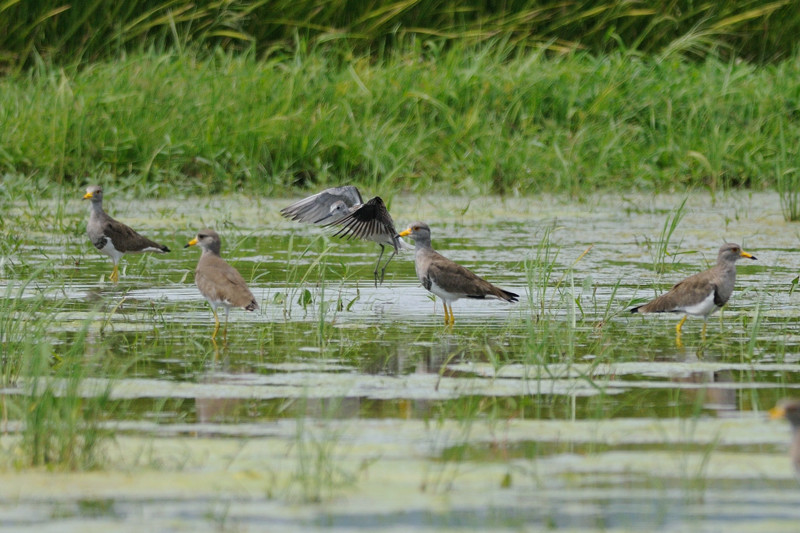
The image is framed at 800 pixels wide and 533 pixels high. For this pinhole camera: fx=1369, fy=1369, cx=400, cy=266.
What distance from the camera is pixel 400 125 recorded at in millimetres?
14266

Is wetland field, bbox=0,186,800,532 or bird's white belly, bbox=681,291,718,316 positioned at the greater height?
bird's white belly, bbox=681,291,718,316

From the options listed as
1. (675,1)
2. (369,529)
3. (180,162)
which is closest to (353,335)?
(369,529)

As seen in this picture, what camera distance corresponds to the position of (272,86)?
14.8 meters

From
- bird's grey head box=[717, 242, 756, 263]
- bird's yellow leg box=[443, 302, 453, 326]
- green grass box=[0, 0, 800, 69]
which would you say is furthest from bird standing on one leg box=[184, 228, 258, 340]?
green grass box=[0, 0, 800, 69]

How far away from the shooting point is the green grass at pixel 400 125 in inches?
526

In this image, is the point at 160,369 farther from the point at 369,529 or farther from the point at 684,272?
the point at 684,272

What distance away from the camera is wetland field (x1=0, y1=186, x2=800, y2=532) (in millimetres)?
4062

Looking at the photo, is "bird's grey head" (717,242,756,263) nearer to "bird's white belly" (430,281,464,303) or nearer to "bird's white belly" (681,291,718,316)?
"bird's white belly" (681,291,718,316)

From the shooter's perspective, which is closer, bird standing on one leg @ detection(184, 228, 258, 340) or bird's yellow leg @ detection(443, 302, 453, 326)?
bird standing on one leg @ detection(184, 228, 258, 340)

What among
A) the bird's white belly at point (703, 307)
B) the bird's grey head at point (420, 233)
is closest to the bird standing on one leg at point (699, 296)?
the bird's white belly at point (703, 307)

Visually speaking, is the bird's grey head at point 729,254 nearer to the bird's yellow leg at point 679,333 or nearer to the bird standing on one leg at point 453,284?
the bird's yellow leg at point 679,333

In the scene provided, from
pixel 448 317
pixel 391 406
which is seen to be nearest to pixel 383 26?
pixel 448 317

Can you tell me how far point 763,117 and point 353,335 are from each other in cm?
898

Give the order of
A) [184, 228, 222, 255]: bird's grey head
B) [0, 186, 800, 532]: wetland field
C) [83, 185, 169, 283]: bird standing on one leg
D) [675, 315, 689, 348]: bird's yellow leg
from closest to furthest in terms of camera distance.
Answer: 1. [0, 186, 800, 532]: wetland field
2. [675, 315, 689, 348]: bird's yellow leg
3. [184, 228, 222, 255]: bird's grey head
4. [83, 185, 169, 283]: bird standing on one leg
